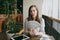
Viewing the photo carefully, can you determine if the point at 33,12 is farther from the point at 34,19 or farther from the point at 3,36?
the point at 3,36

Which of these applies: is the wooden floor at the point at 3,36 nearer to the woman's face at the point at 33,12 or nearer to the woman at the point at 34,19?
the woman at the point at 34,19

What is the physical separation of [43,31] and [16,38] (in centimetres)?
25

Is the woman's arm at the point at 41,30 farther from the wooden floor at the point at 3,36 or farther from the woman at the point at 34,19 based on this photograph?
the wooden floor at the point at 3,36

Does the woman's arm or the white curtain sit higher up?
the white curtain

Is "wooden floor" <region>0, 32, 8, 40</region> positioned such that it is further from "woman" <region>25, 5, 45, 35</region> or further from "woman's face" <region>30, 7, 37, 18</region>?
"woman's face" <region>30, 7, 37, 18</region>

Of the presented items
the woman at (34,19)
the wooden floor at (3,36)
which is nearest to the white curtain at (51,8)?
the woman at (34,19)

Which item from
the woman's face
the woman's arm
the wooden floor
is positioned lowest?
the wooden floor

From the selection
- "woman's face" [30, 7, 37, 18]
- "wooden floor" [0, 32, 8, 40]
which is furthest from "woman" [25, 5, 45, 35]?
"wooden floor" [0, 32, 8, 40]

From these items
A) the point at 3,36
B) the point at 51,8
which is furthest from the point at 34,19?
the point at 3,36

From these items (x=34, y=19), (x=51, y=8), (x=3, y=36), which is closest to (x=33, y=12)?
(x=34, y=19)

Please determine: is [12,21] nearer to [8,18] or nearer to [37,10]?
[8,18]

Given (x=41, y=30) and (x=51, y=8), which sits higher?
(x=51, y=8)

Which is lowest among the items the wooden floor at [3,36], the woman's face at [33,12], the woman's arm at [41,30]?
the wooden floor at [3,36]

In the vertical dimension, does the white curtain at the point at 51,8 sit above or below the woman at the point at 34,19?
above
